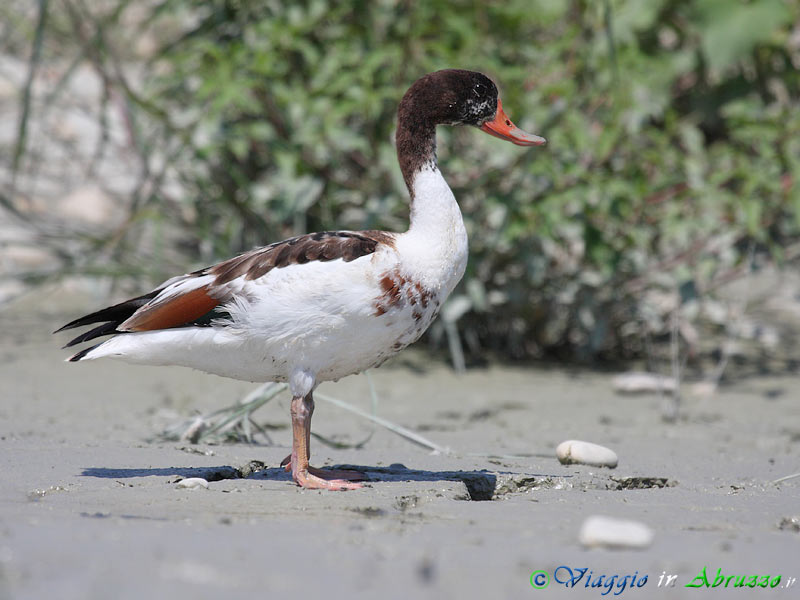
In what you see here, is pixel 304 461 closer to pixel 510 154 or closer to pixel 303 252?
pixel 303 252

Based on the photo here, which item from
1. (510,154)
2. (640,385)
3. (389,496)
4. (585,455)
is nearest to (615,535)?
(389,496)

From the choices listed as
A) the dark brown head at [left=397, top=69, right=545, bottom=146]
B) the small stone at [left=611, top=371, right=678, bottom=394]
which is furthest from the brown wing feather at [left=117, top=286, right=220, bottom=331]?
the small stone at [left=611, top=371, right=678, bottom=394]

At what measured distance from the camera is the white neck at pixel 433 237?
406 cm

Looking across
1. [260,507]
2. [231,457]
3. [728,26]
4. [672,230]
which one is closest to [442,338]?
[672,230]

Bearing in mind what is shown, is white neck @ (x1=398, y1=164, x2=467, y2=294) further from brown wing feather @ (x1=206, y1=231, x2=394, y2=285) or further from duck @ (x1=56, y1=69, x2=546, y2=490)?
brown wing feather @ (x1=206, y1=231, x2=394, y2=285)

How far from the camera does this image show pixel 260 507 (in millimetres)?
3449

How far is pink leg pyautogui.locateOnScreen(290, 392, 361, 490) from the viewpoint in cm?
387

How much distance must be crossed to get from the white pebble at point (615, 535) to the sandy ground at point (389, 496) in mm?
31

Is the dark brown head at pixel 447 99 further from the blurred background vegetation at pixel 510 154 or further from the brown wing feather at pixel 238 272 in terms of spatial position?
the blurred background vegetation at pixel 510 154

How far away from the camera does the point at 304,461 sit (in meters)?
3.98

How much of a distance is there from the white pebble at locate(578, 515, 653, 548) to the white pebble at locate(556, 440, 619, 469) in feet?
4.85

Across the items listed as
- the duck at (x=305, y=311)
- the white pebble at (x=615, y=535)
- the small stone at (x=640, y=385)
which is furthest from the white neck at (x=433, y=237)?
the small stone at (x=640, y=385)

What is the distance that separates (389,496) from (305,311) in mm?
759

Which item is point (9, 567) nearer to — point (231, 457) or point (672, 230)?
point (231, 457)
